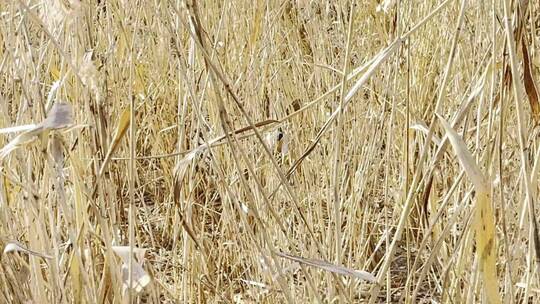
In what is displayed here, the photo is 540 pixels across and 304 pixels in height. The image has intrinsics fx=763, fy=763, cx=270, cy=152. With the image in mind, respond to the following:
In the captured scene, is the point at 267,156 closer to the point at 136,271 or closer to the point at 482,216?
the point at 136,271

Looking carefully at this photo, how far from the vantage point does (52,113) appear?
1.78ft

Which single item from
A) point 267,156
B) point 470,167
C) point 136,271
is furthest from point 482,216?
point 267,156

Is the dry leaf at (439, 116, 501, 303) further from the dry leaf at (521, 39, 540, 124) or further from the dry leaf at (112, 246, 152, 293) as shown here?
the dry leaf at (112, 246, 152, 293)

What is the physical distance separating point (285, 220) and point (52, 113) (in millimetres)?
718

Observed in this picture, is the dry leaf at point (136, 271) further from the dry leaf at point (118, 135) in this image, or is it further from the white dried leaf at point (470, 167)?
the white dried leaf at point (470, 167)

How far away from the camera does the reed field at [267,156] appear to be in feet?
2.18

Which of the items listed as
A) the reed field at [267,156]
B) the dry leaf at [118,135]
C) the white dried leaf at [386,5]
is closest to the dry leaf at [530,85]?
the reed field at [267,156]

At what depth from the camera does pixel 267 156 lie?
4.06 feet

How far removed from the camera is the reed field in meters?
0.67

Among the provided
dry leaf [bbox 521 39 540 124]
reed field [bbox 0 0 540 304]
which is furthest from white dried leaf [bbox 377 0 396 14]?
dry leaf [bbox 521 39 540 124]

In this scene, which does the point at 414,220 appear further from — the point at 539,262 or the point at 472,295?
the point at 539,262

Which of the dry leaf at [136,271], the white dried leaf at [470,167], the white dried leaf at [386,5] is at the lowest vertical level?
the dry leaf at [136,271]

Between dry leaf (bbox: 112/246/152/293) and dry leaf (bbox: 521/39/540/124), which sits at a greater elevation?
dry leaf (bbox: 521/39/540/124)

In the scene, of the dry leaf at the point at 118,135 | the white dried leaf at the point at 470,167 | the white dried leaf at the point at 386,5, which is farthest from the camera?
the white dried leaf at the point at 386,5
